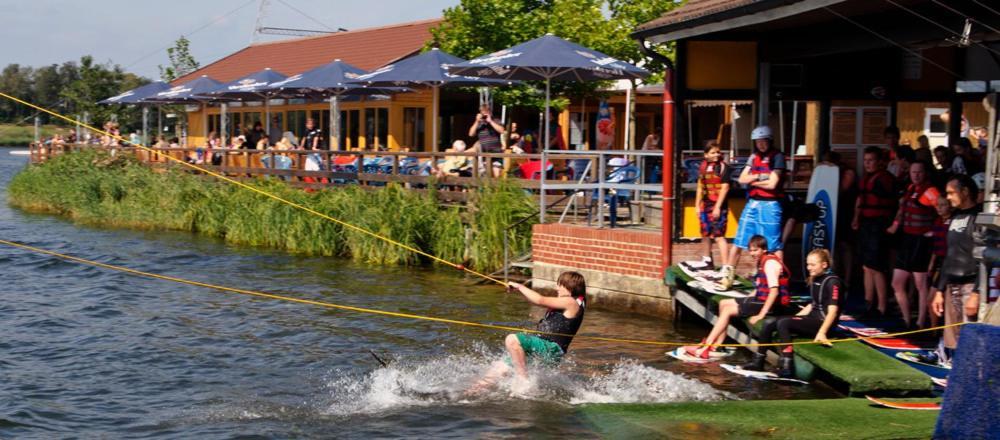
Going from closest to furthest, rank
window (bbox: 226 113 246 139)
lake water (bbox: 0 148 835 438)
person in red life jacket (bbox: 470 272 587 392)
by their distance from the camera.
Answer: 1. lake water (bbox: 0 148 835 438)
2. person in red life jacket (bbox: 470 272 587 392)
3. window (bbox: 226 113 246 139)

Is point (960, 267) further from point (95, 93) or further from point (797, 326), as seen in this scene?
point (95, 93)

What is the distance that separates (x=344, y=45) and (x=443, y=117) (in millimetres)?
9498

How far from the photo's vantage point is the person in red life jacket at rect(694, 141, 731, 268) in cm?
1454

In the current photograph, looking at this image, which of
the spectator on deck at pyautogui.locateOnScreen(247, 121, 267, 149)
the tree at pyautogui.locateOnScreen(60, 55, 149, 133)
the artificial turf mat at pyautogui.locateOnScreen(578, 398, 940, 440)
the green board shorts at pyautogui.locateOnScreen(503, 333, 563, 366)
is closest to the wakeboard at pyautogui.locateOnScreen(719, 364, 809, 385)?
the artificial turf mat at pyautogui.locateOnScreen(578, 398, 940, 440)

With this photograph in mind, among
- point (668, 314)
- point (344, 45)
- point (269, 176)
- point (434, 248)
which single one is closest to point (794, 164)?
point (668, 314)

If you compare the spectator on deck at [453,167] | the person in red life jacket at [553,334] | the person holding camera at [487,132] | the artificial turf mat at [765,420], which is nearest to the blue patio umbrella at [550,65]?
the person holding camera at [487,132]

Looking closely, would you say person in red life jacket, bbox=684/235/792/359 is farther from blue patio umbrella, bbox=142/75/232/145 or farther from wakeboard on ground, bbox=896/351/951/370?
blue patio umbrella, bbox=142/75/232/145

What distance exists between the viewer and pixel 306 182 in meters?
25.0

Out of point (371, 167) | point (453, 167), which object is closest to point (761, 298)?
point (453, 167)

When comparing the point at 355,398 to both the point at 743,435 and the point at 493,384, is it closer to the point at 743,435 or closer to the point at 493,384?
the point at 493,384

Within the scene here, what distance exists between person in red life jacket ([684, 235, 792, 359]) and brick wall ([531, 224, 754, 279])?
261 cm

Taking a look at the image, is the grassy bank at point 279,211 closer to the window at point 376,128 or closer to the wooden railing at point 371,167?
the wooden railing at point 371,167

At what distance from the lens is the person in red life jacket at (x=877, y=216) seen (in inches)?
506

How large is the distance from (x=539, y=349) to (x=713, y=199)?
4.64m
